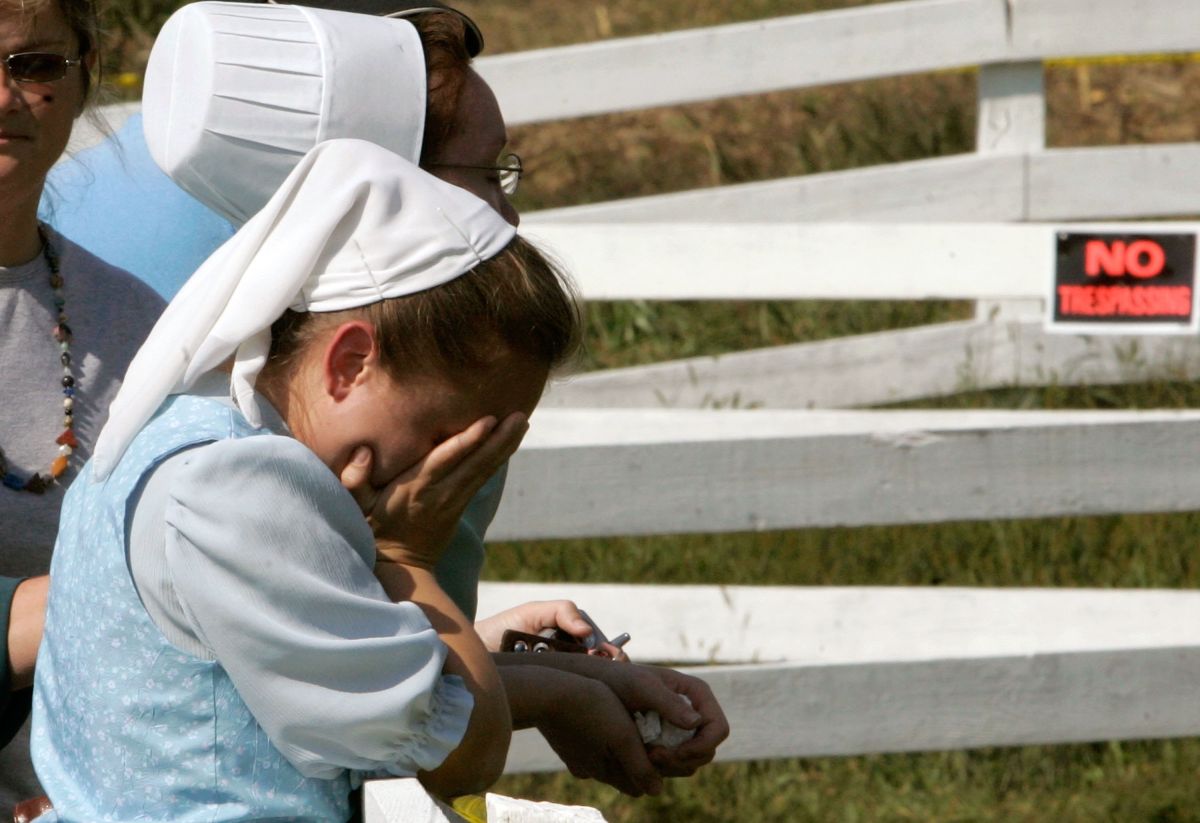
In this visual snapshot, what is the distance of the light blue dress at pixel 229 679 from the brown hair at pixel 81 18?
0.89 meters

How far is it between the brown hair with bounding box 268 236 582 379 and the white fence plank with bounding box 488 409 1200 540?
1704 millimetres

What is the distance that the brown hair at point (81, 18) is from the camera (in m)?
2.21

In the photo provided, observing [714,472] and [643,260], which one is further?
[643,260]

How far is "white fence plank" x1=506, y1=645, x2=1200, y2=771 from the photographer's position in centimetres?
339

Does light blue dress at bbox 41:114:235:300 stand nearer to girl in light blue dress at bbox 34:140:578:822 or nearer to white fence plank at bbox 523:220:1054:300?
girl in light blue dress at bbox 34:140:578:822

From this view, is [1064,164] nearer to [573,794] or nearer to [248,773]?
[573,794]

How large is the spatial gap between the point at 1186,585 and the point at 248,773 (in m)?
3.35

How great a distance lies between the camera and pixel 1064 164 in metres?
5.17

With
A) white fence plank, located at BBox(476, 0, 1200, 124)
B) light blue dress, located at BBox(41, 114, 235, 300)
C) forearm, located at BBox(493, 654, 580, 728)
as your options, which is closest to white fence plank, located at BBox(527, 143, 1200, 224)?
white fence plank, located at BBox(476, 0, 1200, 124)

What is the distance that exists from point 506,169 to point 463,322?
0.57 m

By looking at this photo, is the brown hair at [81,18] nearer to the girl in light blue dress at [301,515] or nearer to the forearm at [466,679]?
the girl in light blue dress at [301,515]

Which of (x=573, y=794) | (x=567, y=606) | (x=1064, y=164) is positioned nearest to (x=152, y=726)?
(x=567, y=606)

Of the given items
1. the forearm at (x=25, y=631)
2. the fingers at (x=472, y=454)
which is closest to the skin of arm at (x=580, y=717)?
the fingers at (x=472, y=454)

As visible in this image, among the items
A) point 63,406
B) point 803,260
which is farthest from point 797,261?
point 63,406
